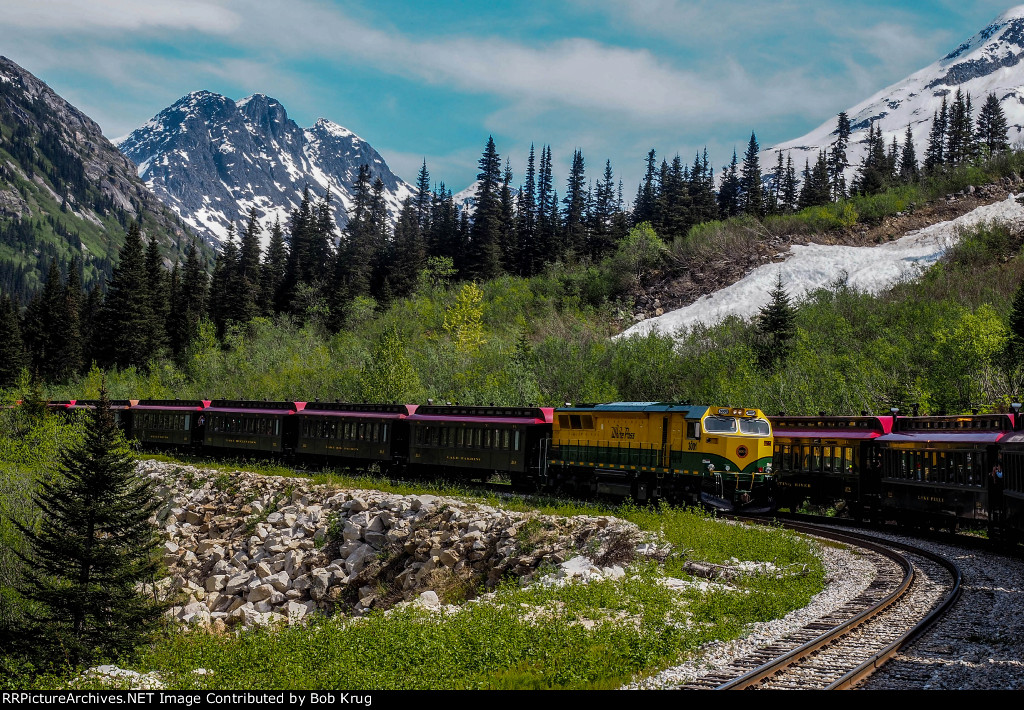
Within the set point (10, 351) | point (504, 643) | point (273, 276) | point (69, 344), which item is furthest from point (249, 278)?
point (504, 643)

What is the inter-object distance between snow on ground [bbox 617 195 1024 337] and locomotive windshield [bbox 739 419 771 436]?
164ft

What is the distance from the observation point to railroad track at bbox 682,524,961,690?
409 inches

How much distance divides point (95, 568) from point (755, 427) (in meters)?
23.1

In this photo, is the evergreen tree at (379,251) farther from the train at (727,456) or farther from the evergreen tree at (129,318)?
the train at (727,456)

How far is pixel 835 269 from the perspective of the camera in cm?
8531

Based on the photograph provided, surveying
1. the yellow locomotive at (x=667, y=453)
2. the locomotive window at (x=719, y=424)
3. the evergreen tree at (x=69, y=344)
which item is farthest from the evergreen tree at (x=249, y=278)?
the locomotive window at (x=719, y=424)

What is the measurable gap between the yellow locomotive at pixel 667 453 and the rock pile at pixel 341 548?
15.2 ft

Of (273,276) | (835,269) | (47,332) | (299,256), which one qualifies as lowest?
(47,332)

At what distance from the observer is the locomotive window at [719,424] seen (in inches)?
1059

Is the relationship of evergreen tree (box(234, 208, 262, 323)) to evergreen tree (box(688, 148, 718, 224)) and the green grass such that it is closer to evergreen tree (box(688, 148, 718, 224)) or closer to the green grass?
evergreen tree (box(688, 148, 718, 224))

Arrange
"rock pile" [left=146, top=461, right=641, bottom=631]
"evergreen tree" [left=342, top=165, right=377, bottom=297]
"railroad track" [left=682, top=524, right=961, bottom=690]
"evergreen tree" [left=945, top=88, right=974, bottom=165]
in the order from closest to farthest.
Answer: "railroad track" [left=682, top=524, right=961, bottom=690] < "rock pile" [left=146, top=461, right=641, bottom=631] < "evergreen tree" [left=342, top=165, right=377, bottom=297] < "evergreen tree" [left=945, top=88, right=974, bottom=165]

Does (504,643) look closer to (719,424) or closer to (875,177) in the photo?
(719,424)

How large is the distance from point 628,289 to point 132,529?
78150 mm

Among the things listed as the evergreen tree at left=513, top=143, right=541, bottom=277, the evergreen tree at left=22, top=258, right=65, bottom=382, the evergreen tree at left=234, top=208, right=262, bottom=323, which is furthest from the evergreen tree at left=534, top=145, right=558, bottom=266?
the evergreen tree at left=22, top=258, right=65, bottom=382
